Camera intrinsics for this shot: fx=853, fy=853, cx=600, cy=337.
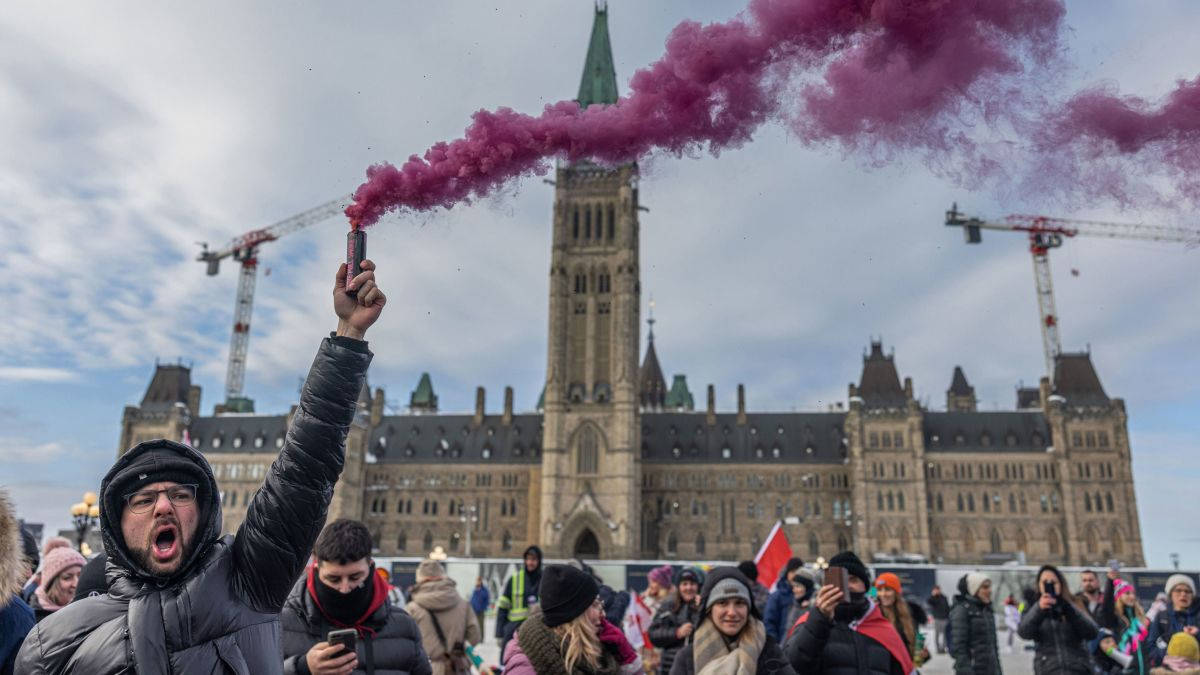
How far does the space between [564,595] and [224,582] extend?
253 centimetres

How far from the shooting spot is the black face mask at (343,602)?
498 centimetres

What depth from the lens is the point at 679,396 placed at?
112 metres

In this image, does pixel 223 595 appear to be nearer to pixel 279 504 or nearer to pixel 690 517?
pixel 279 504

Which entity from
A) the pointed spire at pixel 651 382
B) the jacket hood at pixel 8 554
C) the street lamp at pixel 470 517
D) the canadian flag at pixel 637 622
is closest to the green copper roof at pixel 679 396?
the pointed spire at pixel 651 382

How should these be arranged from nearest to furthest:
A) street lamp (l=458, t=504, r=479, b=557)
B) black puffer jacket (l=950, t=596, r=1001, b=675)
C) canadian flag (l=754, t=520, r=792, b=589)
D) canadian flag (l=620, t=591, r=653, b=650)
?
black puffer jacket (l=950, t=596, r=1001, b=675), canadian flag (l=620, t=591, r=653, b=650), canadian flag (l=754, t=520, r=792, b=589), street lamp (l=458, t=504, r=479, b=557)

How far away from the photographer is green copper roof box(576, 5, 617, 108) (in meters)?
73.3

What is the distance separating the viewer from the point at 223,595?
8.91 ft

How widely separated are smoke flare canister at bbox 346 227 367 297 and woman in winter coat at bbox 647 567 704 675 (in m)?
5.05

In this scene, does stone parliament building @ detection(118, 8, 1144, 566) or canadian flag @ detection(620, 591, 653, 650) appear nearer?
canadian flag @ detection(620, 591, 653, 650)

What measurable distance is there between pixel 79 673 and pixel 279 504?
2.38 feet

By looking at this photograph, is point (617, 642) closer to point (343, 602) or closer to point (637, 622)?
point (343, 602)

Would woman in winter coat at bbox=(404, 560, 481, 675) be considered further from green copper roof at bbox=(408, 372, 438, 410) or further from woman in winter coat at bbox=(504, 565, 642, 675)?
green copper roof at bbox=(408, 372, 438, 410)

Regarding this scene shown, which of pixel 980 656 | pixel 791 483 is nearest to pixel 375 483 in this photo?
pixel 791 483

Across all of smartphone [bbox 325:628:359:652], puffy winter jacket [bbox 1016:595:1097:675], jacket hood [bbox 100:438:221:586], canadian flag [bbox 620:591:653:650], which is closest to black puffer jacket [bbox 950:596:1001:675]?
puffy winter jacket [bbox 1016:595:1097:675]
